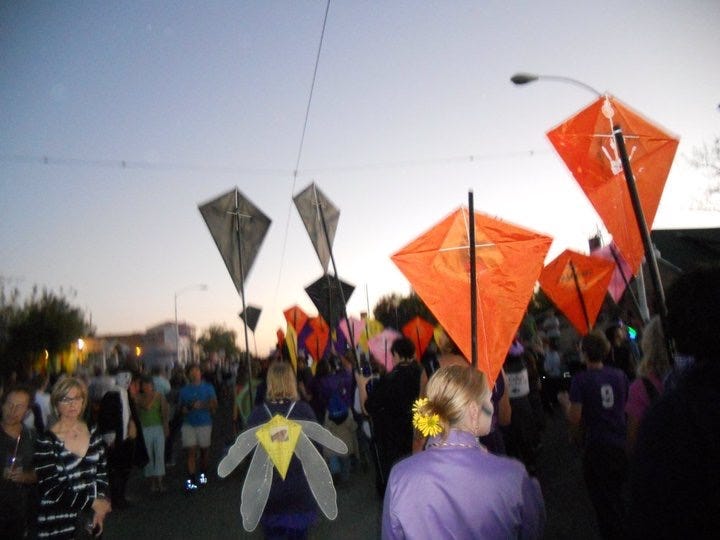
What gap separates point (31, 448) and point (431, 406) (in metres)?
3.70

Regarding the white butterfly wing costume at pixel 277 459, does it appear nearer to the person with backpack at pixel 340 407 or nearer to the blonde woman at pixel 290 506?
the blonde woman at pixel 290 506

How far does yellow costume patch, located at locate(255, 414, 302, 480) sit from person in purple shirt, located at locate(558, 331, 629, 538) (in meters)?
2.35

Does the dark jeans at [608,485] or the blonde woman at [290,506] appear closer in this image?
the blonde woman at [290,506]

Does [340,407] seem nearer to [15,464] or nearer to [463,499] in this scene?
[15,464]

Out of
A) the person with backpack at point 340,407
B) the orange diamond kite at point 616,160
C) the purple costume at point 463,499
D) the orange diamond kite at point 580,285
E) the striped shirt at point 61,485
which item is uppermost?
the orange diamond kite at point 616,160

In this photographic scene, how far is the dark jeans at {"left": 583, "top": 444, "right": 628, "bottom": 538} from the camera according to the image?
4.44m

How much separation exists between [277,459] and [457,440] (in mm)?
2178

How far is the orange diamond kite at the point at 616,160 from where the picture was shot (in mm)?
4852

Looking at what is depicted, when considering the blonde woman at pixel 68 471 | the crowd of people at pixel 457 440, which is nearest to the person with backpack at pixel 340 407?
the crowd of people at pixel 457 440

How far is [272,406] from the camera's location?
4.41 meters

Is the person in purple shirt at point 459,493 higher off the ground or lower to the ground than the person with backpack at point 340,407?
higher

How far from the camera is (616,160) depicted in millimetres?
5211

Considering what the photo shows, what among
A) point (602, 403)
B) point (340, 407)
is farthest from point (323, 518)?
point (602, 403)

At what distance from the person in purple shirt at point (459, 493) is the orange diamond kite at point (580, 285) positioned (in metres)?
9.19
